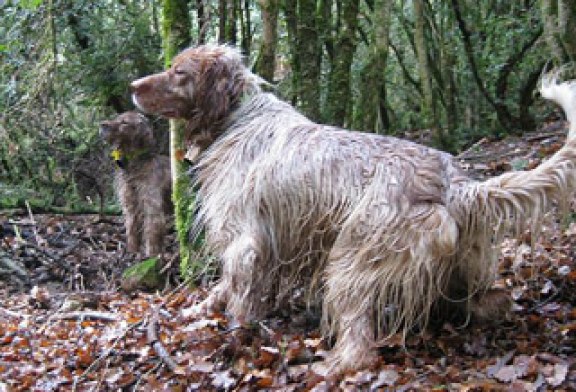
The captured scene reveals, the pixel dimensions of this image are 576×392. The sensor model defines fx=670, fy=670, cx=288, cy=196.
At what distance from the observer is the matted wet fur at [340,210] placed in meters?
3.91

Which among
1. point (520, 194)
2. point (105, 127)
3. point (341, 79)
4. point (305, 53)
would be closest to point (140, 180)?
point (105, 127)

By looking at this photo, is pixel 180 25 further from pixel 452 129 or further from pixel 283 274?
pixel 452 129

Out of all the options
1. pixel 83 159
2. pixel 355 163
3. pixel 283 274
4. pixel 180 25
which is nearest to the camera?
pixel 355 163

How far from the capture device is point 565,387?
333 centimetres

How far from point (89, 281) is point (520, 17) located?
8654 mm

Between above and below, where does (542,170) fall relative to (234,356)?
above

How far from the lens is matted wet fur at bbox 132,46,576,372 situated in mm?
3908

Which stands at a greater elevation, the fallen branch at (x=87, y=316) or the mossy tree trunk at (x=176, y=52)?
the mossy tree trunk at (x=176, y=52)

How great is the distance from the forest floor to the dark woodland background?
7.51 ft

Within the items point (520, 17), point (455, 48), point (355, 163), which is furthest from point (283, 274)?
point (455, 48)

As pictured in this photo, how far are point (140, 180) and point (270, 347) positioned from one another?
601 centimetres

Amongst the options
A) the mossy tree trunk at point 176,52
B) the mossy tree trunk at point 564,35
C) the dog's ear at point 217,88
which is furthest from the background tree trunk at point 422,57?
the dog's ear at point 217,88

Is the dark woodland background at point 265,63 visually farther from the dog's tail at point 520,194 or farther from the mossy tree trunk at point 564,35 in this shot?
the dog's tail at point 520,194

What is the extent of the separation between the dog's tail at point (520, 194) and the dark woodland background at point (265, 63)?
2535 millimetres
